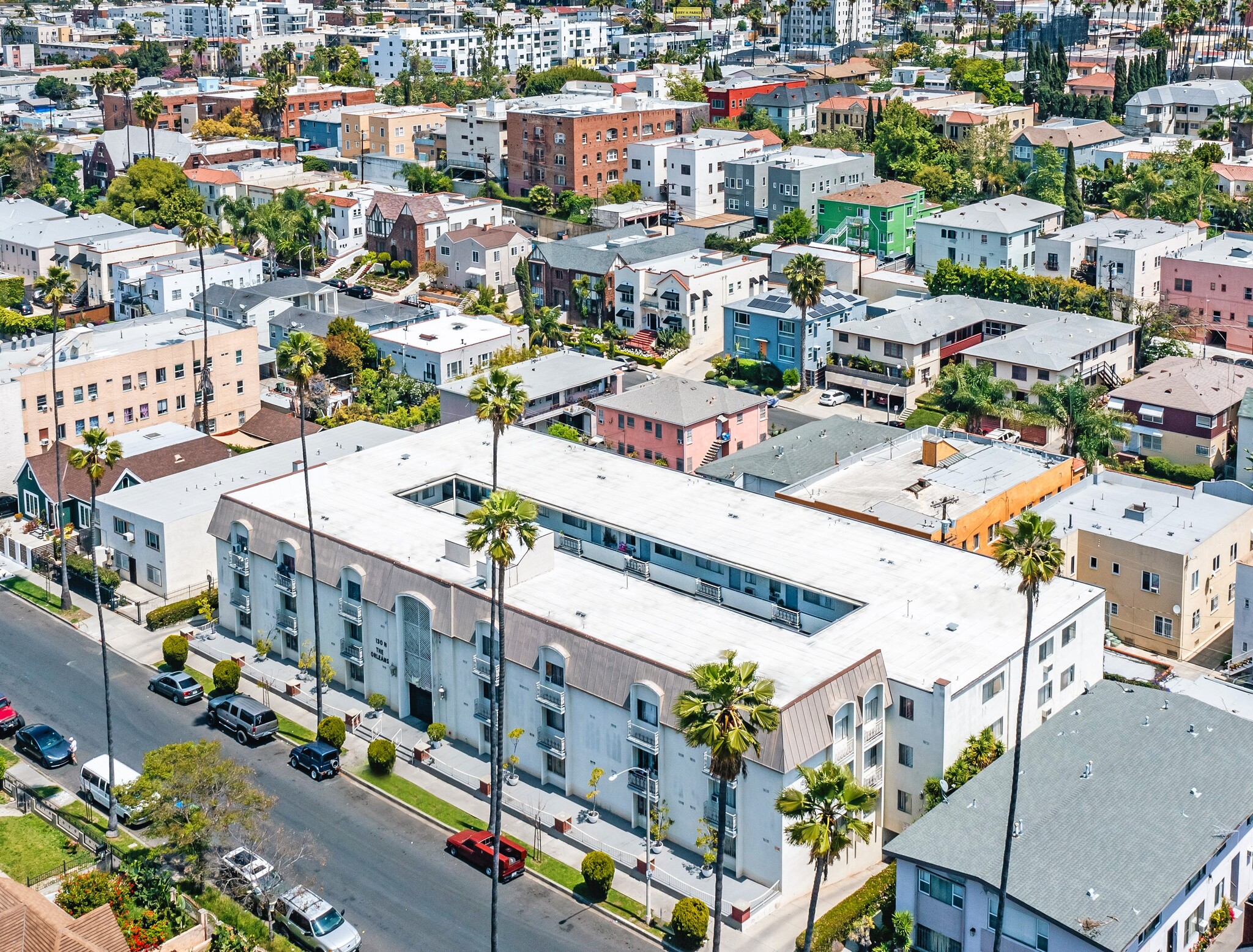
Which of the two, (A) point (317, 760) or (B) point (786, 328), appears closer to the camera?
(A) point (317, 760)

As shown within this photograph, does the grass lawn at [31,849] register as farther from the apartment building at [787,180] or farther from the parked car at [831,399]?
the apartment building at [787,180]

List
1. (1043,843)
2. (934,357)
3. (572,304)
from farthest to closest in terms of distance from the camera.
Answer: (572,304) → (934,357) → (1043,843)

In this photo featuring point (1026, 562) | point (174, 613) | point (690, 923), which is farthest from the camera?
point (174, 613)

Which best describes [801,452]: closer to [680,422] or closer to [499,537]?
[680,422]

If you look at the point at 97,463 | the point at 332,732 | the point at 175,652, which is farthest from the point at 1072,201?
the point at 332,732

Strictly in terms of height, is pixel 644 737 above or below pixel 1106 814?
above

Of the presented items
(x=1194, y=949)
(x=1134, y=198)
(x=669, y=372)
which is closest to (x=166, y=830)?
(x=1194, y=949)

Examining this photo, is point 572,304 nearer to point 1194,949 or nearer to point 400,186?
point 400,186
